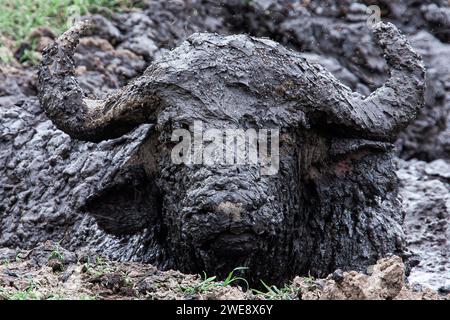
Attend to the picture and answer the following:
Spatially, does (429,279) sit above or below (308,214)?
below

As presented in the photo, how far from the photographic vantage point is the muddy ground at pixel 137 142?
22.0 ft

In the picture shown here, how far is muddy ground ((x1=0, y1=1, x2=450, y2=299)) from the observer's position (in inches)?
263

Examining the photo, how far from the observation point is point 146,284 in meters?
6.68

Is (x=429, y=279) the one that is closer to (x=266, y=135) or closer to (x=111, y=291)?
(x=266, y=135)

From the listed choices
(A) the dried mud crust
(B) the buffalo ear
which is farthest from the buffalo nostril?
(B) the buffalo ear

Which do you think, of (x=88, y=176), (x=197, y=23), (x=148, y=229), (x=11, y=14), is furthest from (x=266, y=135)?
(x=11, y=14)

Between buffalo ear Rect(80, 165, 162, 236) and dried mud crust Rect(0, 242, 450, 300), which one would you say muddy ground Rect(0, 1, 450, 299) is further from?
buffalo ear Rect(80, 165, 162, 236)

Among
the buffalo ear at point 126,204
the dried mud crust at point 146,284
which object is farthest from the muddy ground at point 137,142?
the buffalo ear at point 126,204

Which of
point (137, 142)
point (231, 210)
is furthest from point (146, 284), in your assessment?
point (137, 142)

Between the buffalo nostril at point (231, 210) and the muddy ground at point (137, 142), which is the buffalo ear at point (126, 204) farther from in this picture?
the buffalo nostril at point (231, 210)

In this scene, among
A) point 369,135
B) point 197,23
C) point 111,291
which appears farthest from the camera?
point 197,23

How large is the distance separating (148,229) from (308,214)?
1.09 m

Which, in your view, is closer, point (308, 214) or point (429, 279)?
point (308, 214)

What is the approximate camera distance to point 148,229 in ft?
27.8
